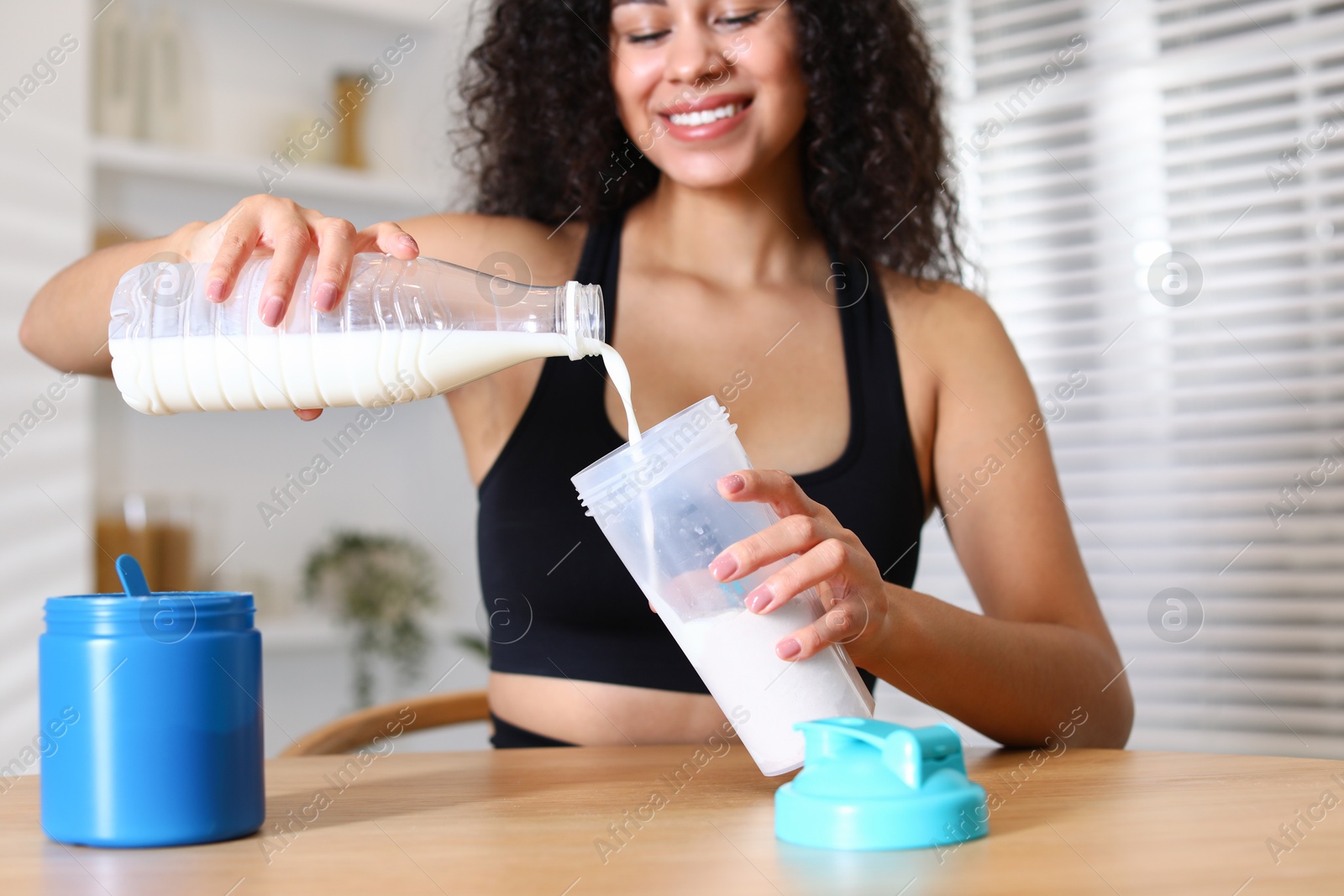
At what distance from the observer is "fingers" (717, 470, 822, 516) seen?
28.0 inches

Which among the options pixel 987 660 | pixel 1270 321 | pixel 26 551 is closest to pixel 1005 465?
pixel 987 660

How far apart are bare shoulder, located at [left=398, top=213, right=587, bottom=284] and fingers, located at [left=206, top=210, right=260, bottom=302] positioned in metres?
0.47

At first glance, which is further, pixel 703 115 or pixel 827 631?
pixel 703 115

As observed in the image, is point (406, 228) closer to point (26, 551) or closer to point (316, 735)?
point (316, 735)

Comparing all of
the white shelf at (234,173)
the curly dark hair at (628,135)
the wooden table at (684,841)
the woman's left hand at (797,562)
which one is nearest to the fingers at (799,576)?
the woman's left hand at (797,562)

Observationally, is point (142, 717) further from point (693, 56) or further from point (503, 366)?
point (693, 56)

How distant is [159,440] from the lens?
85.7 inches

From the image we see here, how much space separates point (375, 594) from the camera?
235 centimetres

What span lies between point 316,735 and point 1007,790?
72 centimetres

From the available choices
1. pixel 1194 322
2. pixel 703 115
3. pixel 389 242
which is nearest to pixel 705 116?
pixel 703 115

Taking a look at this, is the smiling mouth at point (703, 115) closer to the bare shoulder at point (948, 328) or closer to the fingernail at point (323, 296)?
the bare shoulder at point (948, 328)

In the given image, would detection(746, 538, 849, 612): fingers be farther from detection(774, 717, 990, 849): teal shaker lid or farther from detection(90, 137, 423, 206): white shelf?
detection(90, 137, 423, 206): white shelf

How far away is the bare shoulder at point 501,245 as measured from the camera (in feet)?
4.29

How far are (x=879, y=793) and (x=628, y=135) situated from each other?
1001mm
